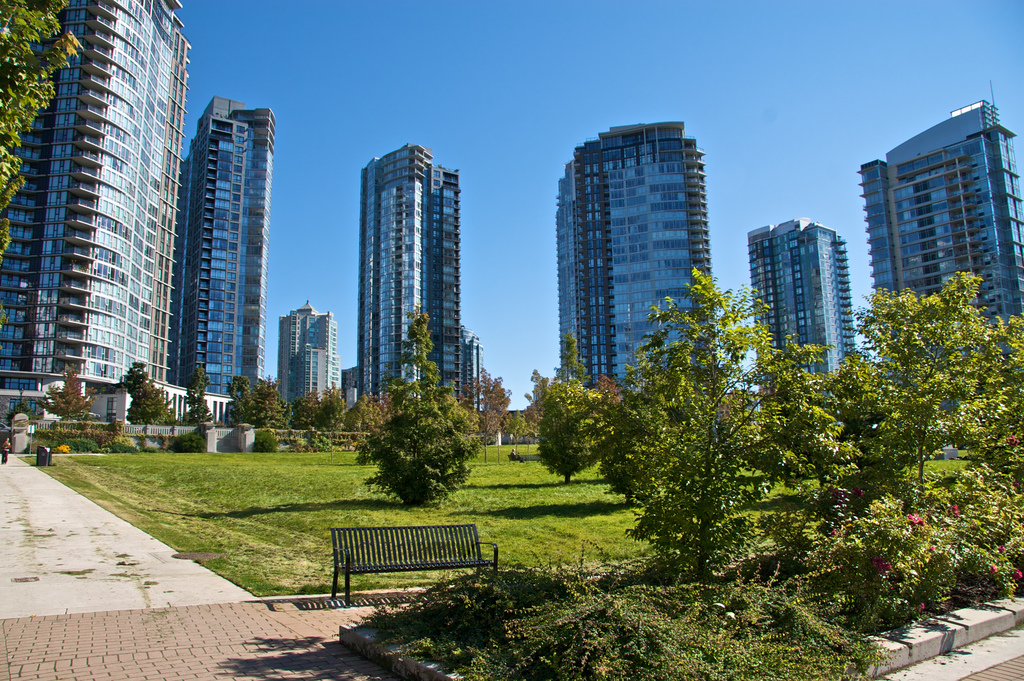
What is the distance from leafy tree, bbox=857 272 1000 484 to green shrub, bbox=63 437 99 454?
4743cm

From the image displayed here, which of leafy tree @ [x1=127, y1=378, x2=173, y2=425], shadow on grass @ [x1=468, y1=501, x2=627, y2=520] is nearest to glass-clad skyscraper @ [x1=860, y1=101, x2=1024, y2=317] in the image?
shadow on grass @ [x1=468, y1=501, x2=627, y2=520]

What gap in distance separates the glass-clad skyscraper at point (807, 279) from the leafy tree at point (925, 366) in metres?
151

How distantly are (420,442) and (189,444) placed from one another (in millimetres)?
34122

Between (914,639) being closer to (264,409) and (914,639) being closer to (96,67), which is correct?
(264,409)

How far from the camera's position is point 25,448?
42.8m

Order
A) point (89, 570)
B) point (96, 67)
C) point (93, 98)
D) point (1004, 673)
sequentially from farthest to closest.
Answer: point (96, 67), point (93, 98), point (89, 570), point (1004, 673)

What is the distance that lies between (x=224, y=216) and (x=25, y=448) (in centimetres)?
9220

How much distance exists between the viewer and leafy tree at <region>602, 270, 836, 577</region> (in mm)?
6504

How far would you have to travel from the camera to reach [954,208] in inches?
4188

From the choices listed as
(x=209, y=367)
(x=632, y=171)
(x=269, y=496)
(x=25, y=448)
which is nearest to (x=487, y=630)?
(x=269, y=496)

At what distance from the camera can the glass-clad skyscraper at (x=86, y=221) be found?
245 feet

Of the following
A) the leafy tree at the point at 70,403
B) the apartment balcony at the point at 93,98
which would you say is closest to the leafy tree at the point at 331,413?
the leafy tree at the point at 70,403

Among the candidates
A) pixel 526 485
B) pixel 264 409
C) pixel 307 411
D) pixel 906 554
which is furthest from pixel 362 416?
pixel 906 554

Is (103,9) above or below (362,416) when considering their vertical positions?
above
